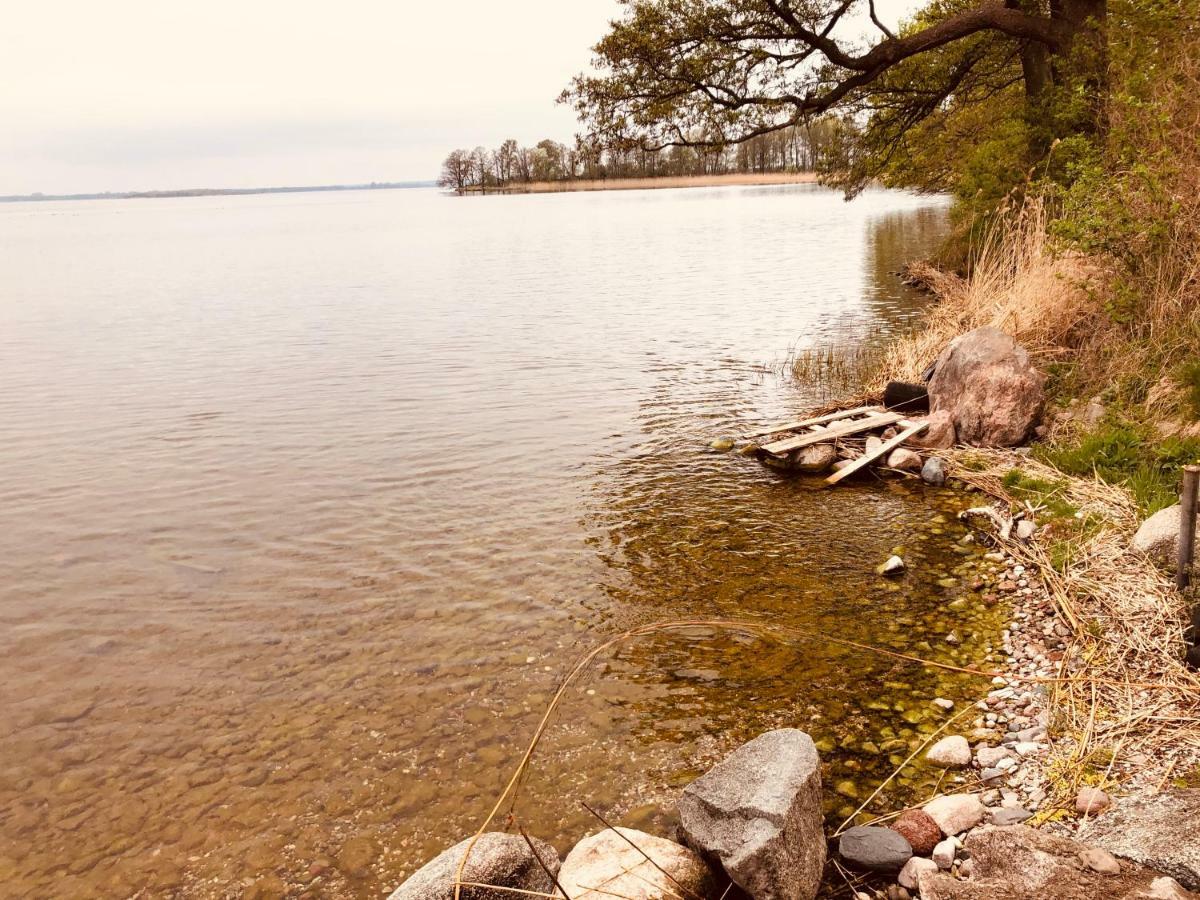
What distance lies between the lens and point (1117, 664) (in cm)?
556

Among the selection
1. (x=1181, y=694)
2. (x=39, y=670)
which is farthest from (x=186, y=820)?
(x=1181, y=694)

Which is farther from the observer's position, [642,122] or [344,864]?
[642,122]

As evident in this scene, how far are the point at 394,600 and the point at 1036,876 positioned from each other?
5.71 meters

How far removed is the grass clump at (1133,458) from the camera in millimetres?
7457

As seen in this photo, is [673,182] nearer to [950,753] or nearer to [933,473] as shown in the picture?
[933,473]

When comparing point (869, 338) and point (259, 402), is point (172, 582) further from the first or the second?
point (869, 338)

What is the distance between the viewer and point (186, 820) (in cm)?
506

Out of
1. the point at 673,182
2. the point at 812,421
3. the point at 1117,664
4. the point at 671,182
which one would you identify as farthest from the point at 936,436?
the point at 671,182

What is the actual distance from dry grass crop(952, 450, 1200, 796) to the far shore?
131 metres

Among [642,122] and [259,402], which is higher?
[642,122]

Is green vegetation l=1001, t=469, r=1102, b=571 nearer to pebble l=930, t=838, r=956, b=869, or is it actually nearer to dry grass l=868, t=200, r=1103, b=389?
dry grass l=868, t=200, r=1103, b=389

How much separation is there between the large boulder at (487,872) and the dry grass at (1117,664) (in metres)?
3.02

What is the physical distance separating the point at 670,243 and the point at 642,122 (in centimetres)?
2746

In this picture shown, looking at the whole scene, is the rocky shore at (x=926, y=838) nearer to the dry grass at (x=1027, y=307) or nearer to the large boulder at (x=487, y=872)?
the large boulder at (x=487, y=872)
